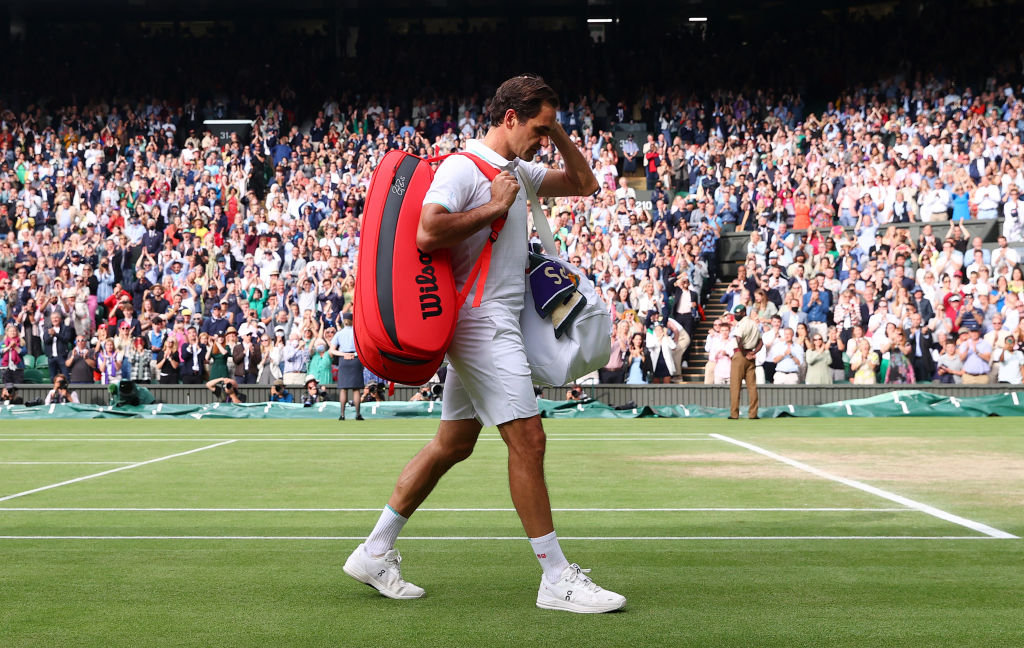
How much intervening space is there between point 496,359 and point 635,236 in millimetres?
21372

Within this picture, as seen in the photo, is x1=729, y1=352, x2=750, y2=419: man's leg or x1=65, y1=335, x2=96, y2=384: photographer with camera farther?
x1=65, y1=335, x2=96, y2=384: photographer with camera

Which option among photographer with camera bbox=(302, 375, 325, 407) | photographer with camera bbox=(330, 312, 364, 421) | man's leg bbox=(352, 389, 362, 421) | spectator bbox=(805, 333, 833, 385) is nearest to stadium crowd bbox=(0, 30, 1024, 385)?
spectator bbox=(805, 333, 833, 385)

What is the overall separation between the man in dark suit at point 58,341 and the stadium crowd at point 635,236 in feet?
0.15

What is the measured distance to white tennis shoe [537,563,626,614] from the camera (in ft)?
15.8

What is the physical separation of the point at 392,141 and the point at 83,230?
8.59 m

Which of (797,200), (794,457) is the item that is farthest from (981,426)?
(797,200)

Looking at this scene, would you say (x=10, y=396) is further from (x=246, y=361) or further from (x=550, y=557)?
(x=550, y=557)

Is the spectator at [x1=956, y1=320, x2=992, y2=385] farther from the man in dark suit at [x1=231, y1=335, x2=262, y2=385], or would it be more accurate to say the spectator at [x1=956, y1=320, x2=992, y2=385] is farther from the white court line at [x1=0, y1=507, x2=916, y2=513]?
the white court line at [x1=0, y1=507, x2=916, y2=513]

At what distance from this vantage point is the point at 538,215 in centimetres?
539

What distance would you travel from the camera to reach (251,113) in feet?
123

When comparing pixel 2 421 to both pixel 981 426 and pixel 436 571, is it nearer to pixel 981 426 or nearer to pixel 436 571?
pixel 981 426

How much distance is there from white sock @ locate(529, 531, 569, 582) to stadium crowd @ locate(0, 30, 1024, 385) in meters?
17.9

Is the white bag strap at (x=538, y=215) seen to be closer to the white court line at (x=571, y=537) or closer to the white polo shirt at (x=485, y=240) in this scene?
the white polo shirt at (x=485, y=240)

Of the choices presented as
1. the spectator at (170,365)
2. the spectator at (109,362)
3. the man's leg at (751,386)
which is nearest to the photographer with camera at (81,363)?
the spectator at (109,362)
